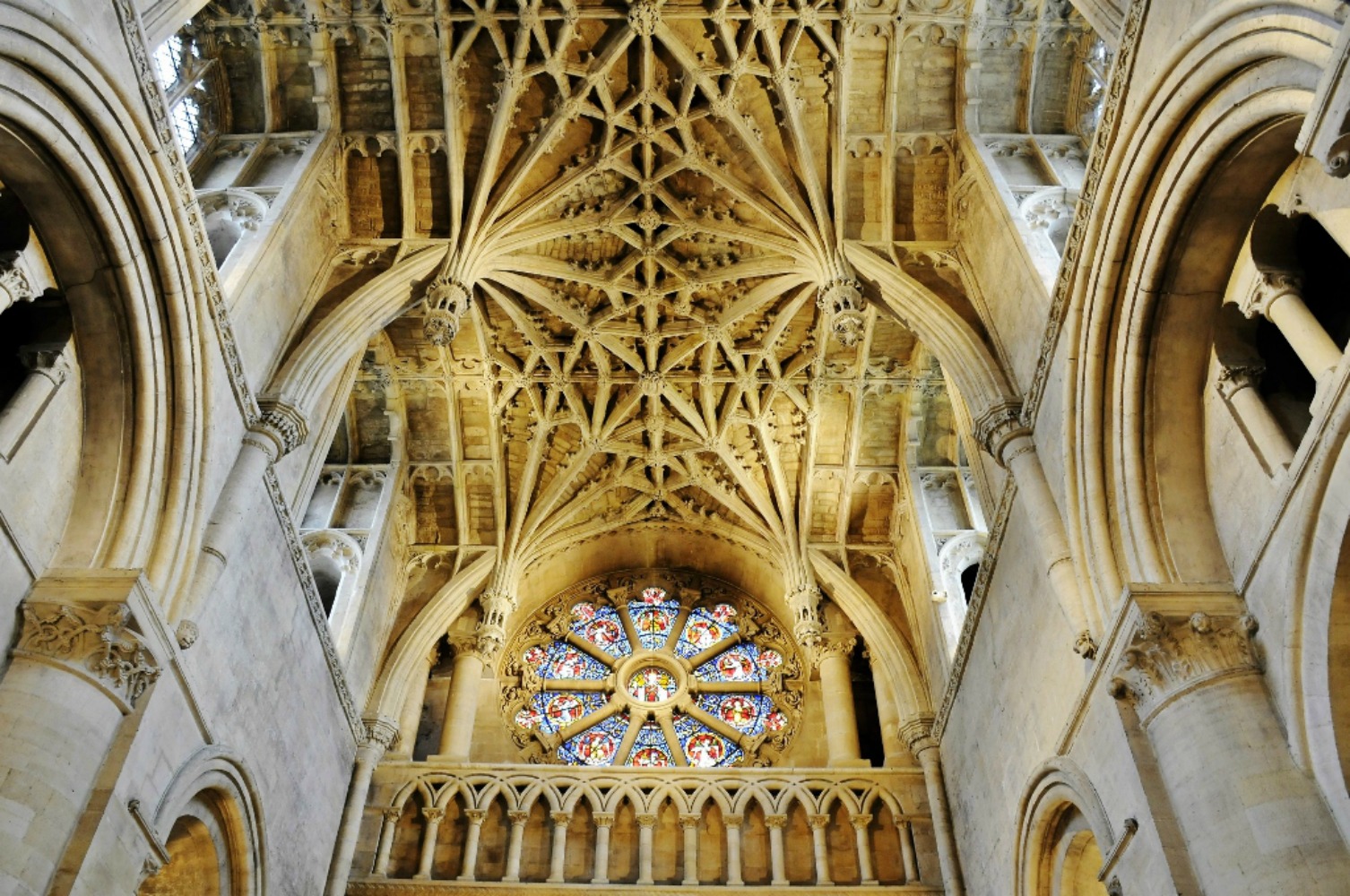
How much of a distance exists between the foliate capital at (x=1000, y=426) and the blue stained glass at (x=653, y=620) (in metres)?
7.18

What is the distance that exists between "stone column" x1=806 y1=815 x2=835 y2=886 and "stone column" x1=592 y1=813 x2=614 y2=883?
7.17ft

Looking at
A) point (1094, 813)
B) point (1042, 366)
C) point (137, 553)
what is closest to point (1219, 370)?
point (1042, 366)

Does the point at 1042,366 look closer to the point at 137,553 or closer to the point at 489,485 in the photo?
the point at 137,553

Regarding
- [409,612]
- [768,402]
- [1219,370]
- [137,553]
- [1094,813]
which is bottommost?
[1094,813]

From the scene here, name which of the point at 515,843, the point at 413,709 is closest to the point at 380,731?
the point at 413,709

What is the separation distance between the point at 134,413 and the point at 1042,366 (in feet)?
23.2

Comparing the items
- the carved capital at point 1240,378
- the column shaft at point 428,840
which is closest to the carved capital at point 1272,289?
the carved capital at point 1240,378

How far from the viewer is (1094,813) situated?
793 cm

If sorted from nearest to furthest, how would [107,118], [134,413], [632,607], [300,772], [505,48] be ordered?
[107,118] < [134,413] < [300,772] < [505,48] < [632,607]

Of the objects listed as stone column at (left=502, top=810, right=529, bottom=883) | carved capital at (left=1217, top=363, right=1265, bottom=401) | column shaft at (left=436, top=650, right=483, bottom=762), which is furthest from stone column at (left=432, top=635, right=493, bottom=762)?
carved capital at (left=1217, top=363, right=1265, bottom=401)

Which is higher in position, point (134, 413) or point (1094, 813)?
point (134, 413)

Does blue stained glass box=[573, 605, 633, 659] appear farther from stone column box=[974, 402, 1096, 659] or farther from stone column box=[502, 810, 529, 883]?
stone column box=[974, 402, 1096, 659]

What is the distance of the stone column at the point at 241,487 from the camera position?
334 inches

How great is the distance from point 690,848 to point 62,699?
23.1ft
